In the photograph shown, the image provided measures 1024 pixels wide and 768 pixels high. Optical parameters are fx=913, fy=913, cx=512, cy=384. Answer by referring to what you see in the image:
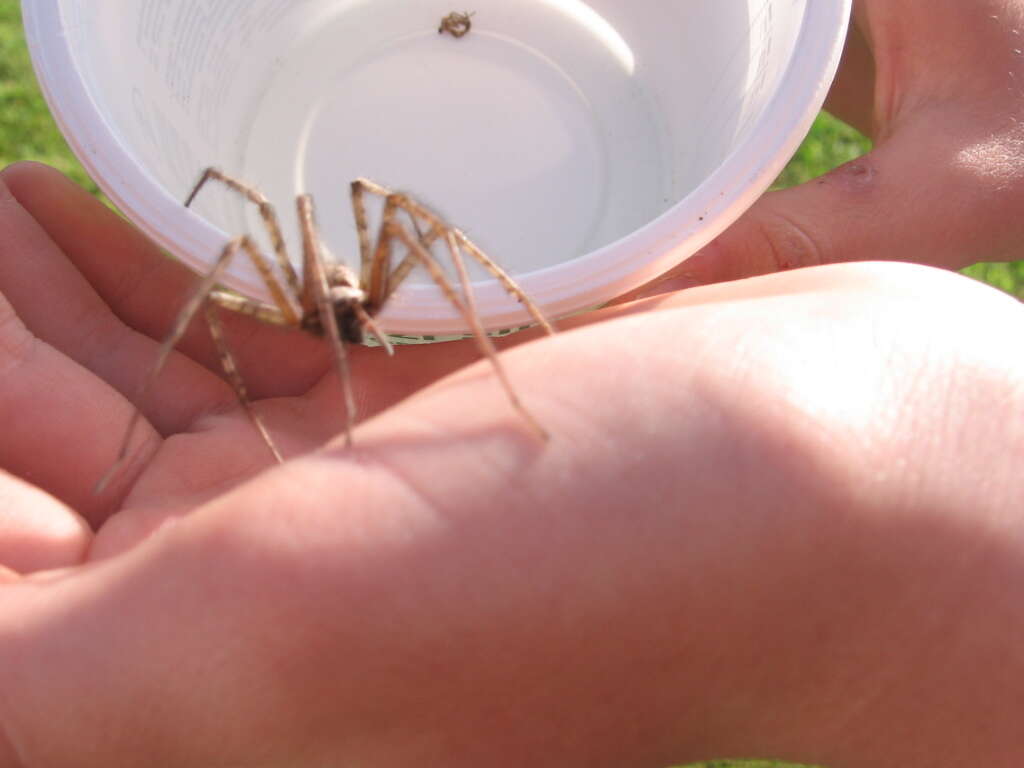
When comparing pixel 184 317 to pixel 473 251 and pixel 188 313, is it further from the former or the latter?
pixel 473 251

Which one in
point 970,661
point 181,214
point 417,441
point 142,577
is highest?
point 181,214

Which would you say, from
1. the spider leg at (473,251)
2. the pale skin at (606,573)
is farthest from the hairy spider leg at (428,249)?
the pale skin at (606,573)

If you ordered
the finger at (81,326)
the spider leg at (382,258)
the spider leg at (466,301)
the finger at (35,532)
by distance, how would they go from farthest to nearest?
the finger at (81,326) < the spider leg at (382,258) < the finger at (35,532) < the spider leg at (466,301)

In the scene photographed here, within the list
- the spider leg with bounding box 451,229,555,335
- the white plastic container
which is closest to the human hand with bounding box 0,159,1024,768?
the spider leg with bounding box 451,229,555,335

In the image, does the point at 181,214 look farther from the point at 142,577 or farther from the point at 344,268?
the point at 142,577

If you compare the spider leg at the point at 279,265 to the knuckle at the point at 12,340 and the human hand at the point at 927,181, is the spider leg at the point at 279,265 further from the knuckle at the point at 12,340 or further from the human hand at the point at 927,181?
the human hand at the point at 927,181

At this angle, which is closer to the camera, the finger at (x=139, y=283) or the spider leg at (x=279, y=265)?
the spider leg at (x=279, y=265)

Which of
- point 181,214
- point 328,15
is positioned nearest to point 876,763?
point 181,214
